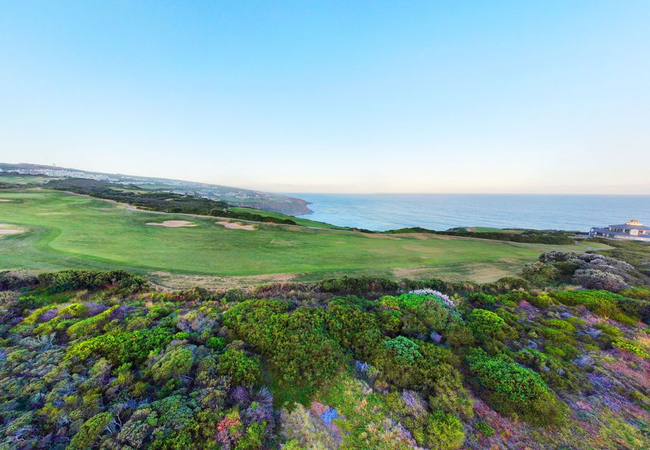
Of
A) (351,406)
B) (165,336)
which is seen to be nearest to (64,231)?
(165,336)

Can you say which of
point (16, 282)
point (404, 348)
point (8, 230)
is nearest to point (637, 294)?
point (404, 348)

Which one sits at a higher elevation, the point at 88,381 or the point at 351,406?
the point at 88,381

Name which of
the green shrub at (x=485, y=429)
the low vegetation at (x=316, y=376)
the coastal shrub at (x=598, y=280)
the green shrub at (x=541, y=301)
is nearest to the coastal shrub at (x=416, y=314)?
the low vegetation at (x=316, y=376)

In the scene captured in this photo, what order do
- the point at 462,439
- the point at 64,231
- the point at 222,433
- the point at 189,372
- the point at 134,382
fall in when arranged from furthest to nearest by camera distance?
the point at 64,231, the point at 189,372, the point at 134,382, the point at 462,439, the point at 222,433

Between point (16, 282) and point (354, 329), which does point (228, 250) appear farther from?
point (354, 329)

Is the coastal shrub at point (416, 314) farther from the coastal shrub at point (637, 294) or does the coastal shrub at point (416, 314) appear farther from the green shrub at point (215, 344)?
the coastal shrub at point (637, 294)

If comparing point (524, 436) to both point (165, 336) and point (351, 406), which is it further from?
point (165, 336)
